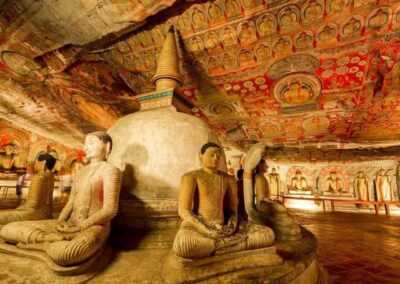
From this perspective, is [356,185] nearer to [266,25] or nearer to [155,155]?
[266,25]

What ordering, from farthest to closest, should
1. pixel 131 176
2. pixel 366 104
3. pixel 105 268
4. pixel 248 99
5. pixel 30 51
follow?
1. pixel 248 99
2. pixel 366 104
3. pixel 30 51
4. pixel 131 176
5. pixel 105 268

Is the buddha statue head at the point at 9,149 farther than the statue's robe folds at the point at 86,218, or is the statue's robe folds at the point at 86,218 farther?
the buddha statue head at the point at 9,149

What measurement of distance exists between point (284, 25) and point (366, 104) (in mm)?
3880

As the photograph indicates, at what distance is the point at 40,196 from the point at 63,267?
2.01 metres

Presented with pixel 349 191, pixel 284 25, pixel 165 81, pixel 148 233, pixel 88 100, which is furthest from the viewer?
pixel 349 191

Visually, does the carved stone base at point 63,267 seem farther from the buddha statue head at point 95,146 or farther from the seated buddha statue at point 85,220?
the buddha statue head at point 95,146

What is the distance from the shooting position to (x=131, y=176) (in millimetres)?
2693

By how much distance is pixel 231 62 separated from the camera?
20.2 ft

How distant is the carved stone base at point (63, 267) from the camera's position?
57.6 inches

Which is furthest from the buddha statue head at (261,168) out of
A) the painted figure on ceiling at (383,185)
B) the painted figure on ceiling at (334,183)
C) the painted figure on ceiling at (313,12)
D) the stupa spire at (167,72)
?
the painted figure on ceiling at (383,185)

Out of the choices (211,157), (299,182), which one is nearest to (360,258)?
(211,157)

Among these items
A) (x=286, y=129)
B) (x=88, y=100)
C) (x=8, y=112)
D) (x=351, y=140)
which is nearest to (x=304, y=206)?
(x=351, y=140)

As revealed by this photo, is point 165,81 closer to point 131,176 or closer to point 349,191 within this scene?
point 131,176

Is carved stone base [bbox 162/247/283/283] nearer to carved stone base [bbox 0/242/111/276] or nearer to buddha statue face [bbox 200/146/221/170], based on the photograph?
carved stone base [bbox 0/242/111/276]
